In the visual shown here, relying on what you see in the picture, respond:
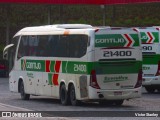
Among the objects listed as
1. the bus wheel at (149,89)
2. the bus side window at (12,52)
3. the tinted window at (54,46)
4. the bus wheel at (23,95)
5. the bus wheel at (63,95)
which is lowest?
the bus wheel at (149,89)

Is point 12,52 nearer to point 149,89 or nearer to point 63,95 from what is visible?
point 63,95

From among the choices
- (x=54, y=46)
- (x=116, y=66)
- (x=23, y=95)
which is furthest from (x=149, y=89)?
(x=116, y=66)

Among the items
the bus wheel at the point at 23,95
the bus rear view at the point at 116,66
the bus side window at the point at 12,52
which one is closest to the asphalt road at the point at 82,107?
the bus wheel at the point at 23,95

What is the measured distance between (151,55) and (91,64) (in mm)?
7318

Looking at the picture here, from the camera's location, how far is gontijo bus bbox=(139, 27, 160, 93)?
31953mm

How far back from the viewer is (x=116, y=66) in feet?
83.7

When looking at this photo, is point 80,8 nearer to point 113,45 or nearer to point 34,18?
point 34,18

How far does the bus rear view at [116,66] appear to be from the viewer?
997 inches

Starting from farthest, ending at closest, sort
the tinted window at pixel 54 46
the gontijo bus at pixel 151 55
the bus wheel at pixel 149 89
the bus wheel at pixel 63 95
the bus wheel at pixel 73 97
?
the bus wheel at pixel 149 89 < the gontijo bus at pixel 151 55 < the bus wheel at pixel 63 95 < the bus wheel at pixel 73 97 < the tinted window at pixel 54 46

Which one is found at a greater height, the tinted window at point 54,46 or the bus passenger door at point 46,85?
the tinted window at point 54,46

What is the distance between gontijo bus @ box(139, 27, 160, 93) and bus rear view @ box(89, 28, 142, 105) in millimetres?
6177

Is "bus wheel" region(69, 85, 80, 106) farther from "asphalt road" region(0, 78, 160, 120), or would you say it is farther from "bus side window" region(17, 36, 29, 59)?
"bus side window" region(17, 36, 29, 59)

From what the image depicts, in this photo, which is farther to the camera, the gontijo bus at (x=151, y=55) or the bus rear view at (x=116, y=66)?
the gontijo bus at (x=151, y=55)

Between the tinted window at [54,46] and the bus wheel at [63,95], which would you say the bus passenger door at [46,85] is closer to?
the tinted window at [54,46]
